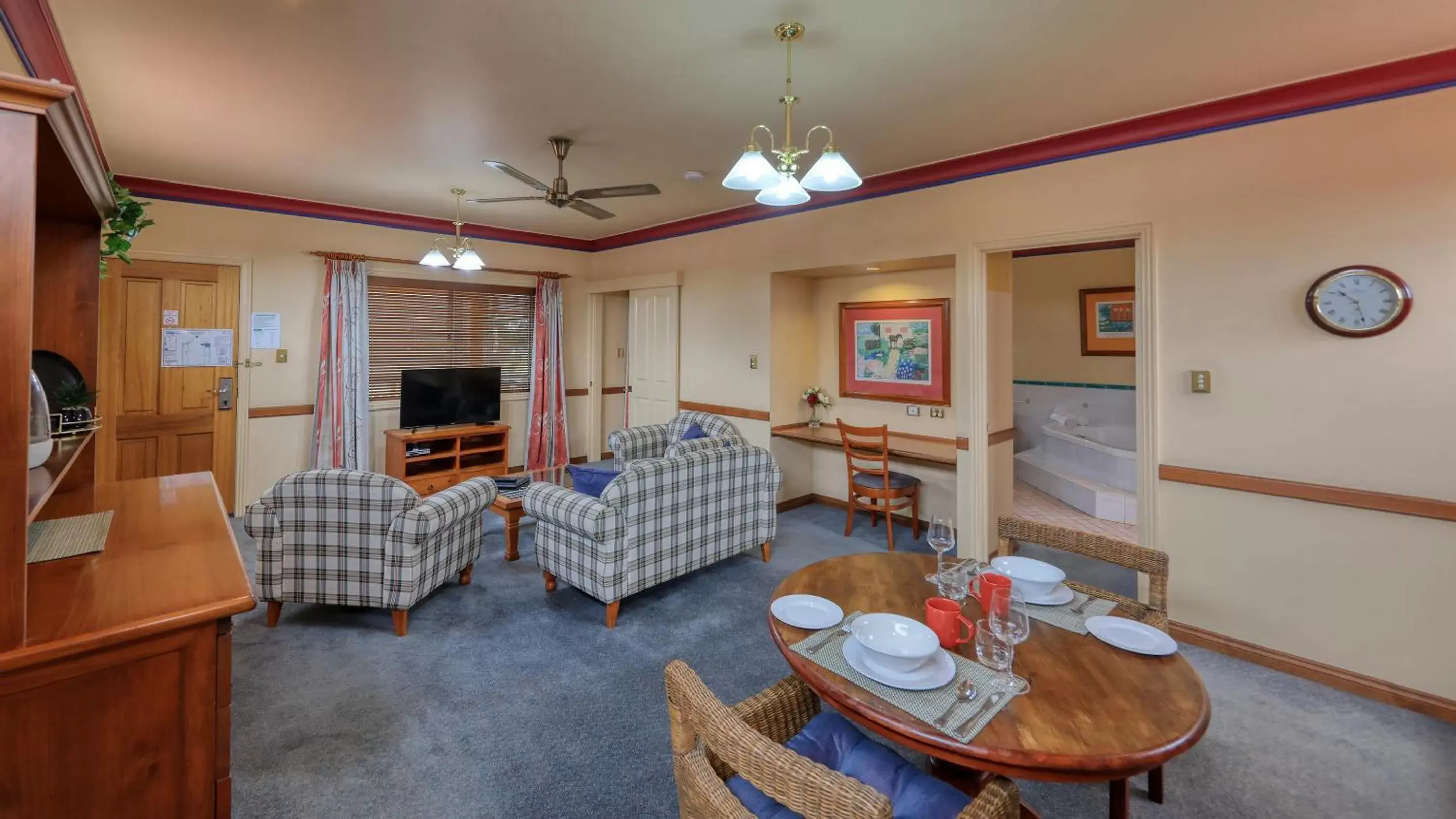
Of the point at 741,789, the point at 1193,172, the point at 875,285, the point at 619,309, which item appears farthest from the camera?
the point at 619,309

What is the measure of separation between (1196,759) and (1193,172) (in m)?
2.61

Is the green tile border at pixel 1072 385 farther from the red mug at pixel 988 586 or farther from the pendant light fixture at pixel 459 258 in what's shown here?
the pendant light fixture at pixel 459 258

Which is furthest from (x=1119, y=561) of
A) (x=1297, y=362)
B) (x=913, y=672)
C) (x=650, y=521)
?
(x=650, y=521)

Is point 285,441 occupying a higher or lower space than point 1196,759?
higher

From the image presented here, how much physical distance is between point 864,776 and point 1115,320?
6.21 meters

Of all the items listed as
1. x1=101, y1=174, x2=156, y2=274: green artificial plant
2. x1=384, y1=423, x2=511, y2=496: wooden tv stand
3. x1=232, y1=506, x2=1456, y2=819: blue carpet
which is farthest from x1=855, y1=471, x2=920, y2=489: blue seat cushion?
x1=101, y1=174, x2=156, y2=274: green artificial plant

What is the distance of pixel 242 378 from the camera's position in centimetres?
475

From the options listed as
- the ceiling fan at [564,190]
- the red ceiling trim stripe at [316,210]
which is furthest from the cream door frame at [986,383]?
the red ceiling trim stripe at [316,210]

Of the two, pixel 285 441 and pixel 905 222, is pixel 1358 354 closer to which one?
pixel 905 222

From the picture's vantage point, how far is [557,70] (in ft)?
8.50

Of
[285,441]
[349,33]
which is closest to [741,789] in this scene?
[349,33]

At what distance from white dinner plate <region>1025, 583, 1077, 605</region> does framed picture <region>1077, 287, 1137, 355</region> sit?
524 cm

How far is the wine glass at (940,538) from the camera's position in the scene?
1815 millimetres

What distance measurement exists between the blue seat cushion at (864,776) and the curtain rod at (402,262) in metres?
4.13
